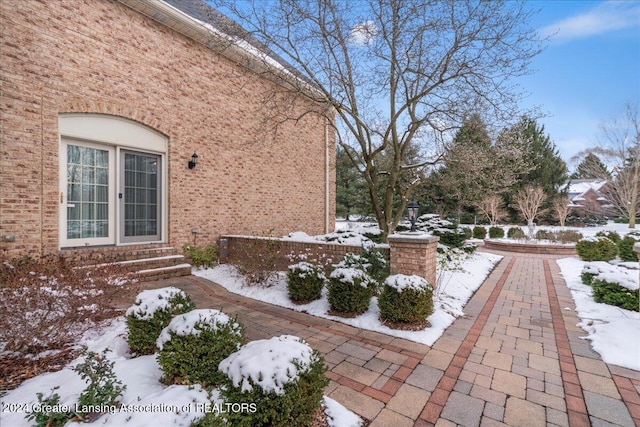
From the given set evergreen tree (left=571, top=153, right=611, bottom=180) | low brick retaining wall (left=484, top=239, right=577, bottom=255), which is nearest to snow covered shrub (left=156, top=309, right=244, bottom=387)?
low brick retaining wall (left=484, top=239, right=577, bottom=255)

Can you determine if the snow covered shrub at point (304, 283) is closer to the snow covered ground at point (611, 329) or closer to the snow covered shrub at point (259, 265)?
the snow covered shrub at point (259, 265)

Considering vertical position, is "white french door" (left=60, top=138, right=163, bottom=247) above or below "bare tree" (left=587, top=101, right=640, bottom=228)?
below

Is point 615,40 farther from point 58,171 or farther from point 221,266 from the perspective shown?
point 58,171

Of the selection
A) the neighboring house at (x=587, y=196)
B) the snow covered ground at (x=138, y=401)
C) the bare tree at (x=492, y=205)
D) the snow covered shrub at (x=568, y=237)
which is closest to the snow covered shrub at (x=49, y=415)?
the snow covered ground at (x=138, y=401)

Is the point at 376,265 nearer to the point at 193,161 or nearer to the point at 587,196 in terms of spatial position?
the point at 193,161

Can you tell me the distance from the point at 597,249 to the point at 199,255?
11.2 metres

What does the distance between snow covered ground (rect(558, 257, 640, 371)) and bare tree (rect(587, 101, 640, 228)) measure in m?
20.6

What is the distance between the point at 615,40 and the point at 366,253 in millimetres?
8394

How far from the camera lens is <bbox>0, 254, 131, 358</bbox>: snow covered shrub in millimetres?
2672

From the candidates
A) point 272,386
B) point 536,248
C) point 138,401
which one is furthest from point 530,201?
point 138,401

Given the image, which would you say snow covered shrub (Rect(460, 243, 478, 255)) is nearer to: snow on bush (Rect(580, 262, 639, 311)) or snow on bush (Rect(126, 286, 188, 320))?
snow on bush (Rect(580, 262, 639, 311))

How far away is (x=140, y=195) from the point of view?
678cm

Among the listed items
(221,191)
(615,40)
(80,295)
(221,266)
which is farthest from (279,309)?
(615,40)

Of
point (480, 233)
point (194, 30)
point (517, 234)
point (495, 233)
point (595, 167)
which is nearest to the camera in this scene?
point (194, 30)
